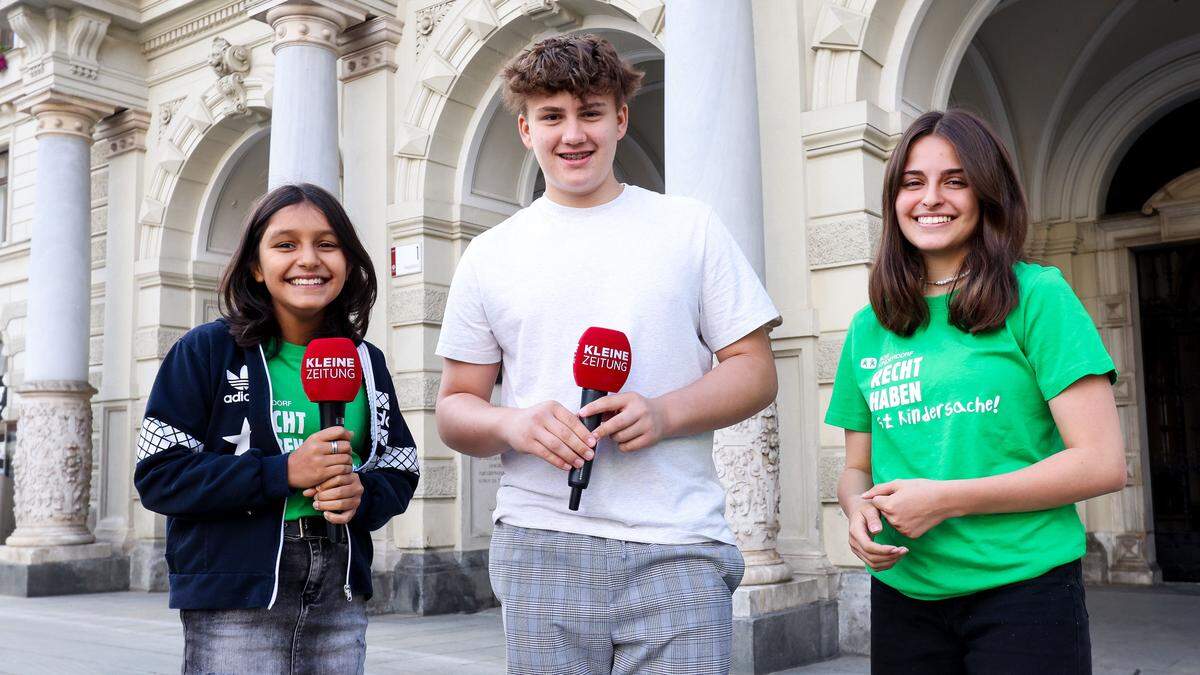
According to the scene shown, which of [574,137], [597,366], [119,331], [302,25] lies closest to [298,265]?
[574,137]

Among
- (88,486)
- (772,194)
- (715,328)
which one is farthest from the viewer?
(88,486)

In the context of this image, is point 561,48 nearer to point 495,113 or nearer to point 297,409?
point 297,409

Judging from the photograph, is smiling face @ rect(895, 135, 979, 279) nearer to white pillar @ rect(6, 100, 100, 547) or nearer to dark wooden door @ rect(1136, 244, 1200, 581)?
dark wooden door @ rect(1136, 244, 1200, 581)

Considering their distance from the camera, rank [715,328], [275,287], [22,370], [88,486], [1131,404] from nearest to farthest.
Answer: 1. [715,328]
2. [275,287]
3. [1131,404]
4. [88,486]
5. [22,370]

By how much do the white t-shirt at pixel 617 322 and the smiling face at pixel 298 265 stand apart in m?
0.42

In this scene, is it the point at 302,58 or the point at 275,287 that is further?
the point at 302,58

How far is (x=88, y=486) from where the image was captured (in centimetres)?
1227

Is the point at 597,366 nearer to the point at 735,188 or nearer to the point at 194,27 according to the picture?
the point at 735,188

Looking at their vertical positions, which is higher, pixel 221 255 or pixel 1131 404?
pixel 221 255

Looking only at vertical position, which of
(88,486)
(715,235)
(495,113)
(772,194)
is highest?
(495,113)

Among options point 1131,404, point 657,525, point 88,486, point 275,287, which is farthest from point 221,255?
point 657,525

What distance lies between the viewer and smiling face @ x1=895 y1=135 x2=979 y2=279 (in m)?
2.23

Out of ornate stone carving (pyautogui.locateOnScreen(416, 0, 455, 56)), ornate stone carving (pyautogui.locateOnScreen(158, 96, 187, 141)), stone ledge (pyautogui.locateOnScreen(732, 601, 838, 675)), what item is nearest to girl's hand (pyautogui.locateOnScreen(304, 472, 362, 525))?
stone ledge (pyautogui.locateOnScreen(732, 601, 838, 675))

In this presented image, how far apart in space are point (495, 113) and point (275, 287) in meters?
7.77
